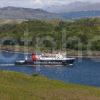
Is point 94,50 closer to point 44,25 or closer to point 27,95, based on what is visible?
point 44,25

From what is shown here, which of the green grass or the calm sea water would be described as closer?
the green grass

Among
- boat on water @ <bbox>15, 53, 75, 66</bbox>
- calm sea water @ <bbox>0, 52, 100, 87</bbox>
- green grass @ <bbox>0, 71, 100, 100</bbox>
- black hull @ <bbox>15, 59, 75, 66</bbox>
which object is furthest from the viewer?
boat on water @ <bbox>15, 53, 75, 66</bbox>

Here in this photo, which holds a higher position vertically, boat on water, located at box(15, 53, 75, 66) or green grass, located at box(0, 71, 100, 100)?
green grass, located at box(0, 71, 100, 100)

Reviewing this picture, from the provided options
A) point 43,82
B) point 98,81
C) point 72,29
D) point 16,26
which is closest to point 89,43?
point 72,29

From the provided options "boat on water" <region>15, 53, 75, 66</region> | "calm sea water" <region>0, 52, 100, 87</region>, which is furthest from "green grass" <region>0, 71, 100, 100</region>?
"boat on water" <region>15, 53, 75, 66</region>

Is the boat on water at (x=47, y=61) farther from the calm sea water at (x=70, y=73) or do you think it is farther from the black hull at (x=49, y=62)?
the calm sea water at (x=70, y=73)

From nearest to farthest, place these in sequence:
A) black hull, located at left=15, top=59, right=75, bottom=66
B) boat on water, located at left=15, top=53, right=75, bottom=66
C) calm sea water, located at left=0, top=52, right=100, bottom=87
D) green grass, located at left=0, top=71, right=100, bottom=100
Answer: green grass, located at left=0, top=71, right=100, bottom=100 < calm sea water, located at left=0, top=52, right=100, bottom=87 < black hull, located at left=15, top=59, right=75, bottom=66 < boat on water, located at left=15, top=53, right=75, bottom=66

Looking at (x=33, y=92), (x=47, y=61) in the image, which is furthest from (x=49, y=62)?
(x=33, y=92)

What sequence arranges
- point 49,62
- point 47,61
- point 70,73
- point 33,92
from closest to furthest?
1. point 33,92
2. point 70,73
3. point 49,62
4. point 47,61

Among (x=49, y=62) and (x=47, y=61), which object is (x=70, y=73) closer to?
(x=49, y=62)

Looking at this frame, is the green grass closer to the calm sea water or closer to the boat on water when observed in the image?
the calm sea water

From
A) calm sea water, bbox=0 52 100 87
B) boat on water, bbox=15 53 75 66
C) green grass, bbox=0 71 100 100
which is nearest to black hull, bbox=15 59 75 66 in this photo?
boat on water, bbox=15 53 75 66

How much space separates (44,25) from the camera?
18900cm

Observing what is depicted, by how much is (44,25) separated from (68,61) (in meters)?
80.5
